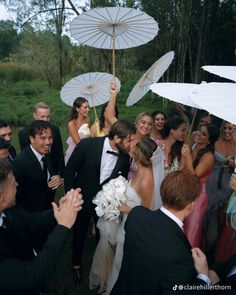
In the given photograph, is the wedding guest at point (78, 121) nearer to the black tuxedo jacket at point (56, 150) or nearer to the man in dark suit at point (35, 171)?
the black tuxedo jacket at point (56, 150)

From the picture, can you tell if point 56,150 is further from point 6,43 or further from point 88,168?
point 6,43

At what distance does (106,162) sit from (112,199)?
0.60 metres

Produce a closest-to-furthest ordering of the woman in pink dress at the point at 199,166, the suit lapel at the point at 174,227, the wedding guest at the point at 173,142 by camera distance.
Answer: the suit lapel at the point at 174,227 → the woman in pink dress at the point at 199,166 → the wedding guest at the point at 173,142

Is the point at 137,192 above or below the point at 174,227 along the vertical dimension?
below

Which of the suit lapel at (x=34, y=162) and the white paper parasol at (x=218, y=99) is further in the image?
the suit lapel at (x=34, y=162)

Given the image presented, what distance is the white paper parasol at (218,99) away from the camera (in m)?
2.21

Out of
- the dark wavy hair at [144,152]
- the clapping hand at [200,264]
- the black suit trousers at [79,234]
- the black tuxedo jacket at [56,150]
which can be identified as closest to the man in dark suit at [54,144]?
the black tuxedo jacket at [56,150]

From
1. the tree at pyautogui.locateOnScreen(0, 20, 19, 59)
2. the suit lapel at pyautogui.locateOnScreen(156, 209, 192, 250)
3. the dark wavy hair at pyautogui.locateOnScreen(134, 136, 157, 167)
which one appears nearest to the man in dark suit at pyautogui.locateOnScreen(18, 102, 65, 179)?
the dark wavy hair at pyautogui.locateOnScreen(134, 136, 157, 167)

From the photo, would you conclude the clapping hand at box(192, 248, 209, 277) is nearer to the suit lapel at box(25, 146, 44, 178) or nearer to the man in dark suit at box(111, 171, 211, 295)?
the man in dark suit at box(111, 171, 211, 295)

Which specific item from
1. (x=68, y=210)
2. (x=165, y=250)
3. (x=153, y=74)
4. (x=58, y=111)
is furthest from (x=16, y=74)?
(x=165, y=250)

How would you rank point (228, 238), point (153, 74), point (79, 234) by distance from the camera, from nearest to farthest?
point (228, 238) → point (79, 234) → point (153, 74)

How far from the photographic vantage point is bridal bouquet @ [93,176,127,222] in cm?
309

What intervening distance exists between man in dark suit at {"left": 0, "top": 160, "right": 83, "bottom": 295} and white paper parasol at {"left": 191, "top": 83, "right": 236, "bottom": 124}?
1107mm

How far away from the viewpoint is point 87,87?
5.66 metres
